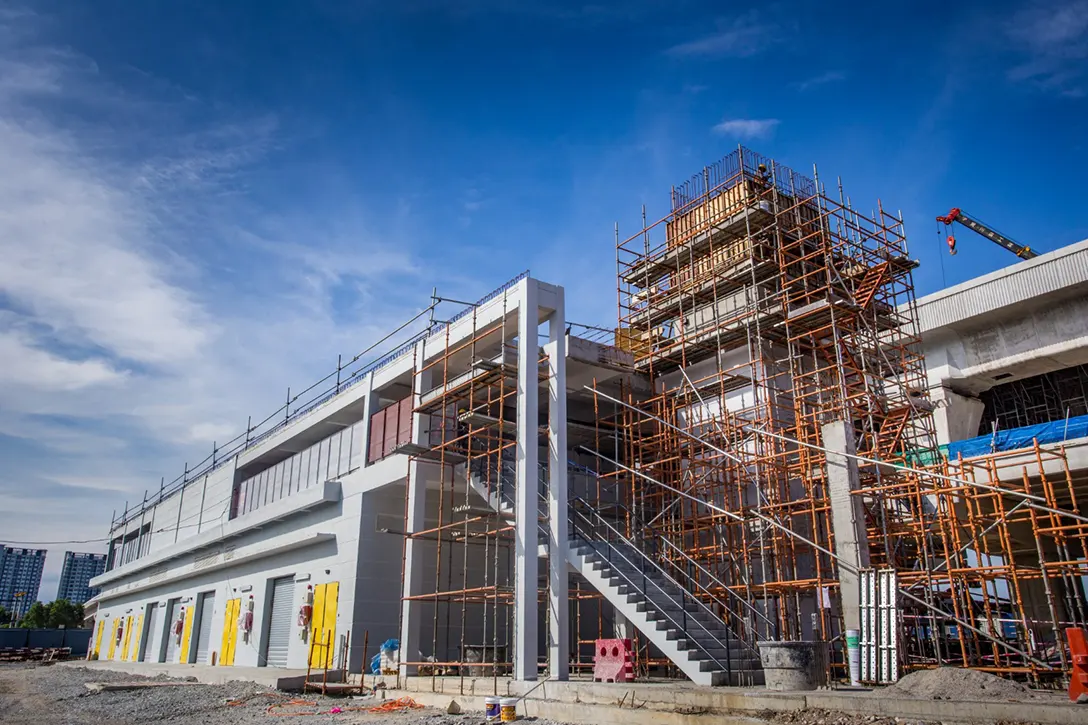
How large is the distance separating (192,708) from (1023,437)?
2048 centimetres

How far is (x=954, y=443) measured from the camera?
70.9ft

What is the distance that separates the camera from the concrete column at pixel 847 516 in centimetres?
1459

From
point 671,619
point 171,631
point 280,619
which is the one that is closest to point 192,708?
point 671,619

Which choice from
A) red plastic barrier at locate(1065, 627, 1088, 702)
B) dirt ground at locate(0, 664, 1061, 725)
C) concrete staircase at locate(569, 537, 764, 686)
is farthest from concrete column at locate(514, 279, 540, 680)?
red plastic barrier at locate(1065, 627, 1088, 702)

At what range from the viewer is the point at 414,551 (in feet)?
66.9

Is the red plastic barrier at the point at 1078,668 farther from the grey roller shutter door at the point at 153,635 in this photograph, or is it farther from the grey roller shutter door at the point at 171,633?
the grey roller shutter door at the point at 153,635

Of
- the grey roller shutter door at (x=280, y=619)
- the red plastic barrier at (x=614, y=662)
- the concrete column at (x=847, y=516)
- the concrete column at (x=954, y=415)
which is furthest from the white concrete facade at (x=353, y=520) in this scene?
the concrete column at (x=954, y=415)

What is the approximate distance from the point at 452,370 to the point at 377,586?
6.45 meters

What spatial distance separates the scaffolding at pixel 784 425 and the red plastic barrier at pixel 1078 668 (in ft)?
18.8

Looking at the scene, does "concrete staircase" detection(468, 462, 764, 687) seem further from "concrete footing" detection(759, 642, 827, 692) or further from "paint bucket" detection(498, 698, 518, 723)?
"paint bucket" detection(498, 698, 518, 723)

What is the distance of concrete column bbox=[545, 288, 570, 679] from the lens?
1616 cm

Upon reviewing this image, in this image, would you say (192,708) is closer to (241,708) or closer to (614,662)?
(241,708)

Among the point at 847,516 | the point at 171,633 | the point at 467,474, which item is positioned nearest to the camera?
the point at 847,516

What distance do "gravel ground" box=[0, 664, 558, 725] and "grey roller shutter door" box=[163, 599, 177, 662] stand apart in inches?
575
